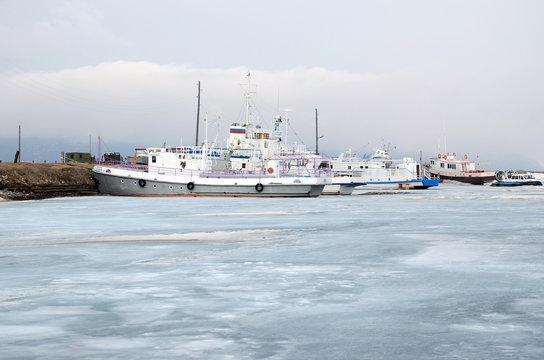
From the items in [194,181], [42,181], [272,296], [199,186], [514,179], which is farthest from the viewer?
[514,179]

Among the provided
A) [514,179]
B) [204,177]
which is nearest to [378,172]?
[204,177]

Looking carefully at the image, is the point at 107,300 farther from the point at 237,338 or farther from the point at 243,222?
the point at 243,222

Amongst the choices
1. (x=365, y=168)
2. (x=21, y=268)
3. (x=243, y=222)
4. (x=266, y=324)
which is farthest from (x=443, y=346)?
(x=365, y=168)

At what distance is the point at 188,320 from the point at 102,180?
4883 cm

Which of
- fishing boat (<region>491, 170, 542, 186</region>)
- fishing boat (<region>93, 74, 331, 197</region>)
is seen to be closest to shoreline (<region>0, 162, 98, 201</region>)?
fishing boat (<region>93, 74, 331, 197</region>)

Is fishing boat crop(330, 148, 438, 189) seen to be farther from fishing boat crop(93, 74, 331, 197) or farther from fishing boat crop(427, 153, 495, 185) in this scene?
fishing boat crop(427, 153, 495, 185)

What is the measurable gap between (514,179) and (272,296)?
343 ft

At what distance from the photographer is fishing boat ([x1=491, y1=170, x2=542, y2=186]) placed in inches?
4039

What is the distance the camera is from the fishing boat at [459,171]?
11050cm

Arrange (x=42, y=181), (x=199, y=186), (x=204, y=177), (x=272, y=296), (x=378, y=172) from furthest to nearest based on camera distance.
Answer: (x=378, y=172), (x=204, y=177), (x=199, y=186), (x=42, y=181), (x=272, y=296)

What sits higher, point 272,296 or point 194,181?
point 194,181

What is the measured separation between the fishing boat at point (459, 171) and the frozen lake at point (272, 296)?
95.2 meters

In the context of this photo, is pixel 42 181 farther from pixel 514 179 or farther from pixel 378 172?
pixel 514 179

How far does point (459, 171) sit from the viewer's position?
112000 millimetres
